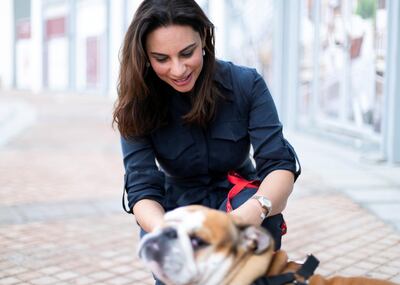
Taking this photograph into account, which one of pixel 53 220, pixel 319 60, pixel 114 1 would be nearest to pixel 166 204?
pixel 53 220

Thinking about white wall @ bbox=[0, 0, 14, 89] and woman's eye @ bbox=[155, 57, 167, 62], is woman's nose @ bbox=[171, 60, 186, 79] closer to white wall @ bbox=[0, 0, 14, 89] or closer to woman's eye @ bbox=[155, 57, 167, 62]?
woman's eye @ bbox=[155, 57, 167, 62]

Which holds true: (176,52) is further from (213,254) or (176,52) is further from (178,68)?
(213,254)

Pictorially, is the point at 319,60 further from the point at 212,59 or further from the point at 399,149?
the point at 212,59

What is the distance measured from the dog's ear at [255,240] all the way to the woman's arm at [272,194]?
0.34 metres

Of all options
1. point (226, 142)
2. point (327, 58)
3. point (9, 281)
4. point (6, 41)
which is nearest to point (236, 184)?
point (226, 142)

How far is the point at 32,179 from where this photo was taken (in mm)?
7672

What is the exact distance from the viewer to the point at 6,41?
3438 centimetres

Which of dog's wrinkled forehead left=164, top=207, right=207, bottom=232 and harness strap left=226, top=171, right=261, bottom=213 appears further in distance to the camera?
harness strap left=226, top=171, right=261, bottom=213

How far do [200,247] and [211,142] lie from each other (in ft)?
3.22

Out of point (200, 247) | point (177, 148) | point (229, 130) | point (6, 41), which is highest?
point (6, 41)

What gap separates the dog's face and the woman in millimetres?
464

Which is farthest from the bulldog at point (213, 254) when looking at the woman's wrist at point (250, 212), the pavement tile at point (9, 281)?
the pavement tile at point (9, 281)

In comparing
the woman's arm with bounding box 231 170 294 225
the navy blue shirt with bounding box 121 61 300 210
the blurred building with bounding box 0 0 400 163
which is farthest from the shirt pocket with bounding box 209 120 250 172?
the blurred building with bounding box 0 0 400 163

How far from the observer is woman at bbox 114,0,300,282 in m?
2.88
